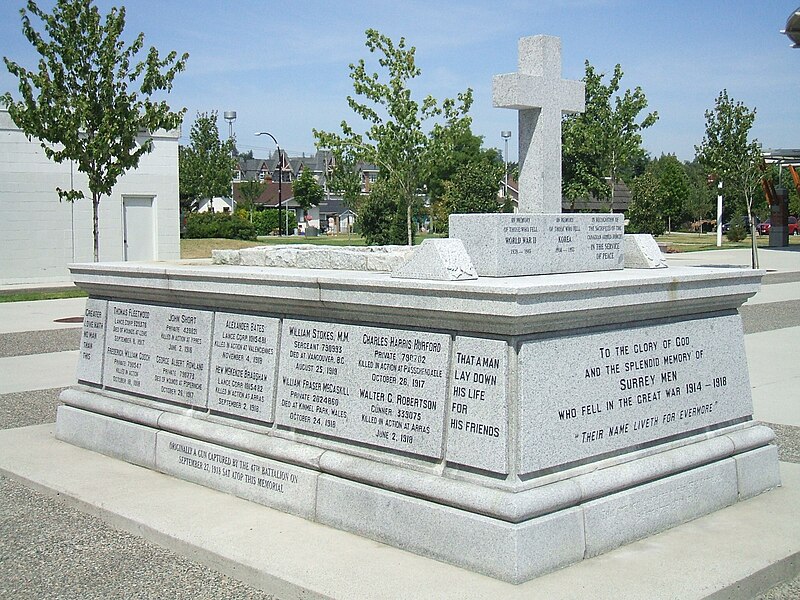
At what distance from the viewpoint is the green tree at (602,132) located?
3512 cm

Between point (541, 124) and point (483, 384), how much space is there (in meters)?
2.19

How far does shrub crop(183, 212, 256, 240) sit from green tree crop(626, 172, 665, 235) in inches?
708

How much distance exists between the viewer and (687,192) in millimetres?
79438

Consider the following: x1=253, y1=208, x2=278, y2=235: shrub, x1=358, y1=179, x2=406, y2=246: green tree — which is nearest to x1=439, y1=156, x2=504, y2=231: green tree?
x1=358, y1=179, x2=406, y2=246: green tree

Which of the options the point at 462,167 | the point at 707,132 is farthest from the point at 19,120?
the point at 462,167

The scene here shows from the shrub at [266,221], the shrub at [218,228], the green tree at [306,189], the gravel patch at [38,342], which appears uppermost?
the green tree at [306,189]

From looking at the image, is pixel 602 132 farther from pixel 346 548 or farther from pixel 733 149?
pixel 346 548

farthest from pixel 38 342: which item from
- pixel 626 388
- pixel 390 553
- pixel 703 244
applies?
pixel 703 244

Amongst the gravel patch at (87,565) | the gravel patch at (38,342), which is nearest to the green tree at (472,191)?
the gravel patch at (38,342)

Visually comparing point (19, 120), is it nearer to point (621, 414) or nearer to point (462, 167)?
point (621, 414)

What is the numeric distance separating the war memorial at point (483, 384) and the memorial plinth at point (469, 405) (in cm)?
1

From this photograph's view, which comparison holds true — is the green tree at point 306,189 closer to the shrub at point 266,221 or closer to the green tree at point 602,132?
the shrub at point 266,221

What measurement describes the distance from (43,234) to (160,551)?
2258 cm

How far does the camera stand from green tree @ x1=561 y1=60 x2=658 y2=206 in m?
35.1
